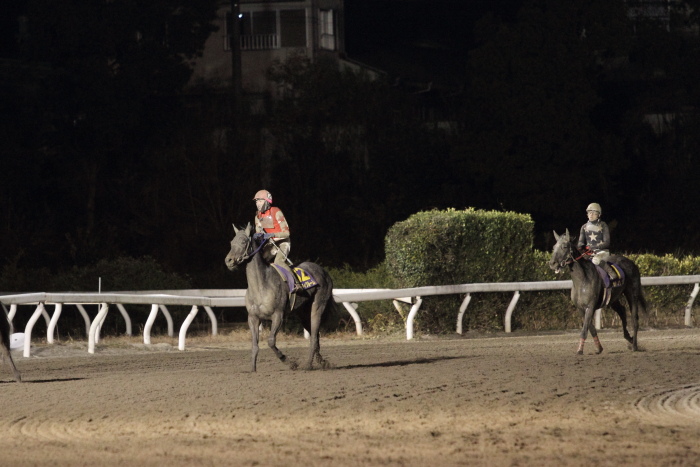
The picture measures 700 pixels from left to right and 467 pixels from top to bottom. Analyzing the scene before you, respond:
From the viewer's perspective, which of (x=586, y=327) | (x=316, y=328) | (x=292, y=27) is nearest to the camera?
(x=316, y=328)

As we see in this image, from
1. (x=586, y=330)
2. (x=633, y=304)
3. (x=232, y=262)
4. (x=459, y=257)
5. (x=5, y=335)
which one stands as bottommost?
(x=586, y=330)

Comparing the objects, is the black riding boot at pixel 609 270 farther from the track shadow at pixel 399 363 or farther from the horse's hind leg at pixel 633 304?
the track shadow at pixel 399 363

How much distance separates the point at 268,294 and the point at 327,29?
1207 inches

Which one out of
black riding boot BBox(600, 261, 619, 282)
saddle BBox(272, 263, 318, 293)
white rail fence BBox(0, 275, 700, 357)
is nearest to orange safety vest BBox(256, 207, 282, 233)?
saddle BBox(272, 263, 318, 293)

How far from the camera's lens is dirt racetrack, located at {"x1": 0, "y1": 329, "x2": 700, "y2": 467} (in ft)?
24.2

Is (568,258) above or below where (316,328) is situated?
above

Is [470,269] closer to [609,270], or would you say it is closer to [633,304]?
[633,304]

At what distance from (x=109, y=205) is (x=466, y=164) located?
1053cm

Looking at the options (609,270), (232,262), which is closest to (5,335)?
(232,262)

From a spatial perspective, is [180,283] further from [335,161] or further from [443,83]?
[443,83]

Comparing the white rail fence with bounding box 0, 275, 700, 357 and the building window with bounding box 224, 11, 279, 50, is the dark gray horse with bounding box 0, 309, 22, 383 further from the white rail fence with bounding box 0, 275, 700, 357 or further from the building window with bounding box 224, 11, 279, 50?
the building window with bounding box 224, 11, 279, 50

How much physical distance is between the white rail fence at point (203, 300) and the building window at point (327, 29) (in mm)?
23732

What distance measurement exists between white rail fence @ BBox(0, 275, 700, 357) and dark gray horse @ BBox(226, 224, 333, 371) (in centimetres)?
317

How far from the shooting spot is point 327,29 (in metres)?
41.7
